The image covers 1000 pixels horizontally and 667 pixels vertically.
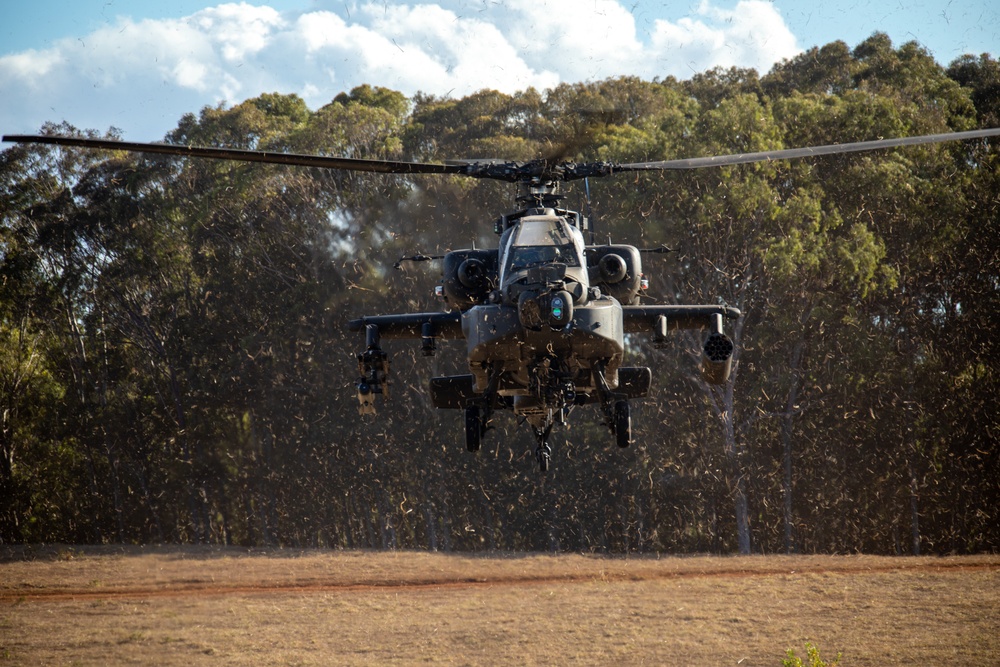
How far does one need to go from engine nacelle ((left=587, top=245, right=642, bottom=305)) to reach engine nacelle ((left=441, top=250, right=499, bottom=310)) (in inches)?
47.5

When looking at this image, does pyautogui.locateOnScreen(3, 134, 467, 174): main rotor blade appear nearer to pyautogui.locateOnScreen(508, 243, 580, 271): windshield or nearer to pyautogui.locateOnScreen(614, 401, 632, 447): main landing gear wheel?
pyautogui.locateOnScreen(508, 243, 580, 271): windshield

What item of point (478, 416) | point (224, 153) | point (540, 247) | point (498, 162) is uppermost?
point (498, 162)

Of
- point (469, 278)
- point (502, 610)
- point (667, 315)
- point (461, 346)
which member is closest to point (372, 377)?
point (469, 278)

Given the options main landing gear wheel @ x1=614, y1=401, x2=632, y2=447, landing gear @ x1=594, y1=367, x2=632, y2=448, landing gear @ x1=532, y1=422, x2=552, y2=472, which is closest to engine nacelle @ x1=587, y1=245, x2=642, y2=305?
landing gear @ x1=594, y1=367, x2=632, y2=448

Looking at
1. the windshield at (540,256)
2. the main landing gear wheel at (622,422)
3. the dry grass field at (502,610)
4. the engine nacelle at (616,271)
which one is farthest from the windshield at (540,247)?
the dry grass field at (502,610)

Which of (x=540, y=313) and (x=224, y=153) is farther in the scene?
(x=540, y=313)

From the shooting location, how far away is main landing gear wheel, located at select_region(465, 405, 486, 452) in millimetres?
12867

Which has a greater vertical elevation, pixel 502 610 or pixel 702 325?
pixel 702 325

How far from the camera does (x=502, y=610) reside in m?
22.0

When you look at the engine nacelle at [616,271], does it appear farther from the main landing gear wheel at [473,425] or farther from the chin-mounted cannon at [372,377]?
the chin-mounted cannon at [372,377]

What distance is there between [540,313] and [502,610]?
1228 centimetres

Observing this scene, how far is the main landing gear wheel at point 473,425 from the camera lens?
1287cm

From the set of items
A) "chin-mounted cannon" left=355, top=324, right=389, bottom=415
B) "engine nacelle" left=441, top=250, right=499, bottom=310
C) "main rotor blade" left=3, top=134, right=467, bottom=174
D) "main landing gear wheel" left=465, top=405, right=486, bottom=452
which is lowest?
"main landing gear wheel" left=465, top=405, right=486, bottom=452

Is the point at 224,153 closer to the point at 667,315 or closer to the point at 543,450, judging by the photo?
the point at 543,450
